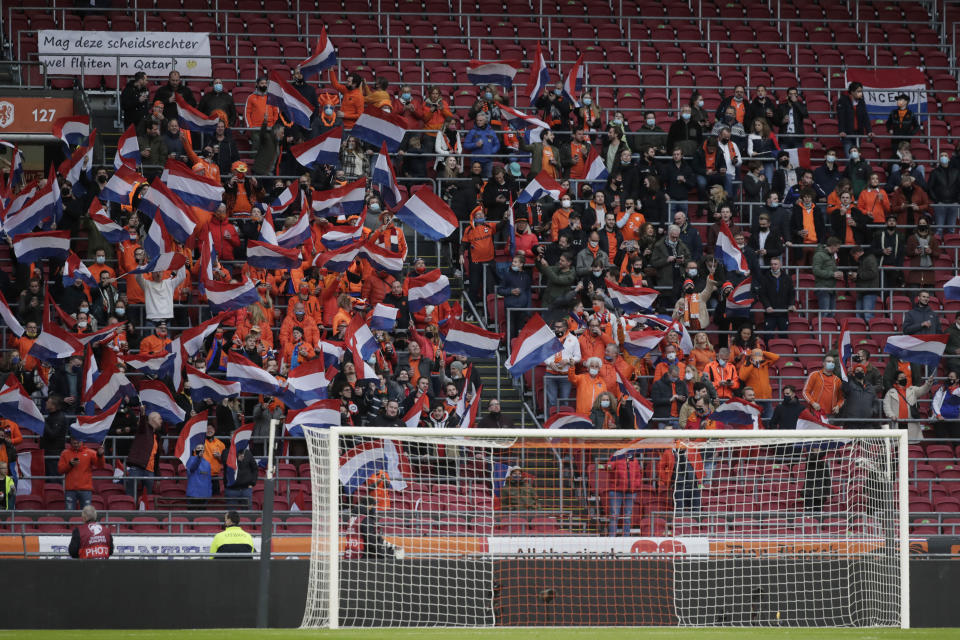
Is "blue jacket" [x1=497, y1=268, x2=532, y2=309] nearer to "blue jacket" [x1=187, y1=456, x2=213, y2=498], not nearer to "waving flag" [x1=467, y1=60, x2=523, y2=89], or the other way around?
"waving flag" [x1=467, y1=60, x2=523, y2=89]

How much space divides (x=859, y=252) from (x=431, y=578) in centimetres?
1178

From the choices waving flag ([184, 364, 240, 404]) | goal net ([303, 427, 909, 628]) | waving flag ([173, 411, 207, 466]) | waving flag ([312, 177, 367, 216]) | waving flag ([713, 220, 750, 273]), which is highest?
waving flag ([312, 177, 367, 216])

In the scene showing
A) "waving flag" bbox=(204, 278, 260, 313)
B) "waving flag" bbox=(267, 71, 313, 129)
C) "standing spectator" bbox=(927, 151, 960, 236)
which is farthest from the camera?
"standing spectator" bbox=(927, 151, 960, 236)

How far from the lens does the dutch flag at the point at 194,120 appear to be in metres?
25.8

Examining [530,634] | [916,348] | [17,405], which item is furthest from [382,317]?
[530,634]

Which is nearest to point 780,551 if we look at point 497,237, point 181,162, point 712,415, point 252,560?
point 712,415

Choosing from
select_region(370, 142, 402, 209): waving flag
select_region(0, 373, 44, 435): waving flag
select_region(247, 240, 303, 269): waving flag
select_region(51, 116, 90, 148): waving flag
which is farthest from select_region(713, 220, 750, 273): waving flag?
select_region(0, 373, 44, 435): waving flag

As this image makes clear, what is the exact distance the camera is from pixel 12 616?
61.1 feet

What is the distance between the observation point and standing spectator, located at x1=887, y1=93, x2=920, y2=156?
1141 inches

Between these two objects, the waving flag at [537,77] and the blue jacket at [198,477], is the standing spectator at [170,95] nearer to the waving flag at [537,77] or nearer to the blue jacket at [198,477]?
the waving flag at [537,77]

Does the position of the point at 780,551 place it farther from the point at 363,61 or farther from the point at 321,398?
the point at 363,61

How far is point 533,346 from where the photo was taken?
2217cm

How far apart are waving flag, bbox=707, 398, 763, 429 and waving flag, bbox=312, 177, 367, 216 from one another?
21.9 feet

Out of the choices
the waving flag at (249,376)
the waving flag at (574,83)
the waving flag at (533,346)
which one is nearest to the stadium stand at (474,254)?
the waving flag at (574,83)
